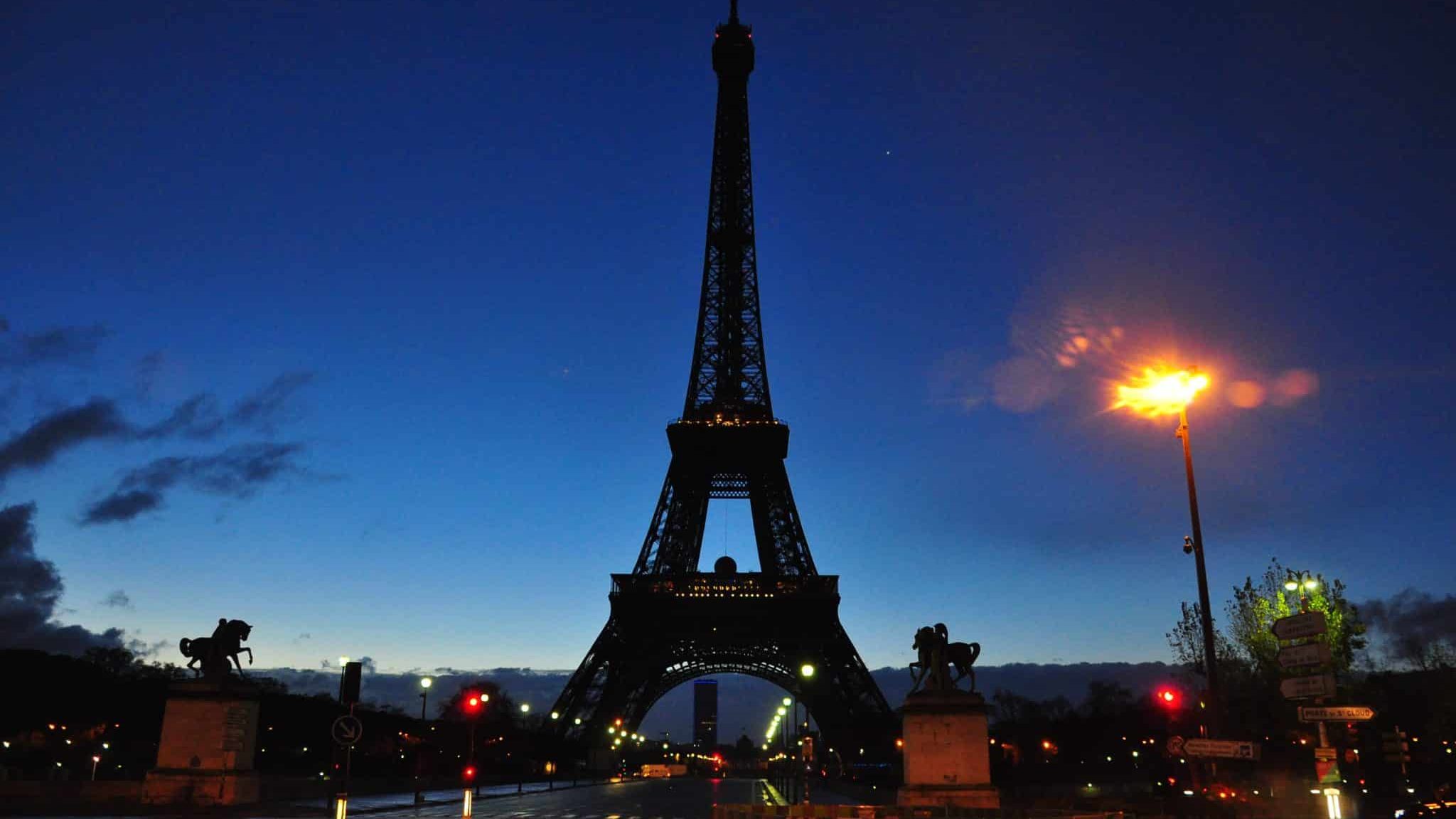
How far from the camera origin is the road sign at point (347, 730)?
18.2 m

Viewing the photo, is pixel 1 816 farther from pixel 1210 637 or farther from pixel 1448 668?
pixel 1448 668

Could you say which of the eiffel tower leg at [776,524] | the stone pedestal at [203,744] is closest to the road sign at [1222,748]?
the stone pedestal at [203,744]

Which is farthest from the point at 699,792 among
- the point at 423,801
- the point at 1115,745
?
the point at 1115,745

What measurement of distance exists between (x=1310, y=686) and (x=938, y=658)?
59.9 feet

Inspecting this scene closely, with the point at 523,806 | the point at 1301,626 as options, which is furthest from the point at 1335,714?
the point at 523,806

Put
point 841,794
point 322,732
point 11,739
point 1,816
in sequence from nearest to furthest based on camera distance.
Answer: point 1,816, point 841,794, point 11,739, point 322,732

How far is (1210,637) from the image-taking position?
2234cm

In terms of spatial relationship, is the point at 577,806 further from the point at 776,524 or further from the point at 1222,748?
the point at 776,524

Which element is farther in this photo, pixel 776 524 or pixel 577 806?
pixel 776 524

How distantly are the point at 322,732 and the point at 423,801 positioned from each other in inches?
1734

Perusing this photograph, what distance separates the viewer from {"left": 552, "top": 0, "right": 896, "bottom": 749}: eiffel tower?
3447 inches

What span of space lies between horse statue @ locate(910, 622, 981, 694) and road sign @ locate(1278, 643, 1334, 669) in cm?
1659

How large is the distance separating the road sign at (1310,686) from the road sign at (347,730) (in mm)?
16356

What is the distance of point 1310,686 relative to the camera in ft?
58.8
